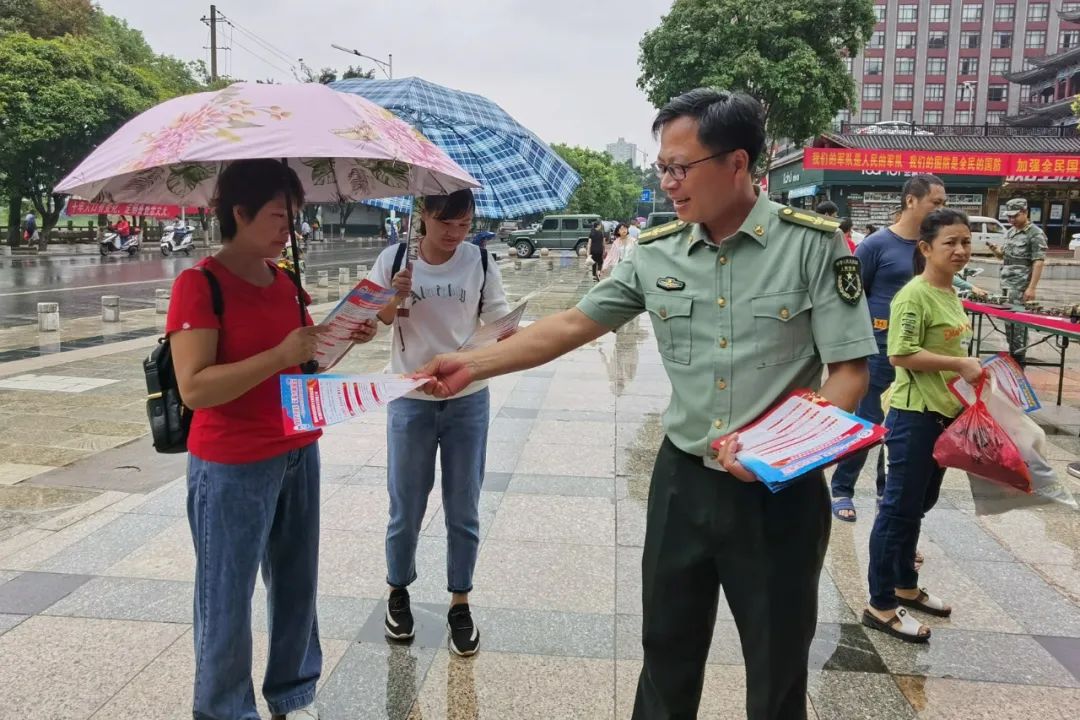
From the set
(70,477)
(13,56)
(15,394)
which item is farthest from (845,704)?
(13,56)

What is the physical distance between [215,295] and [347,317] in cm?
36

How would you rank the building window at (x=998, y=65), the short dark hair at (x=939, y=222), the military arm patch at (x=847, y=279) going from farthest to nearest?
1. the building window at (x=998, y=65)
2. the short dark hair at (x=939, y=222)
3. the military arm patch at (x=847, y=279)

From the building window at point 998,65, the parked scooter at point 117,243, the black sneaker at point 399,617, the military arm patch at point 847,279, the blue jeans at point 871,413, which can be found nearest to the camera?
the military arm patch at point 847,279

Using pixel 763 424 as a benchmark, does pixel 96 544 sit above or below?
below

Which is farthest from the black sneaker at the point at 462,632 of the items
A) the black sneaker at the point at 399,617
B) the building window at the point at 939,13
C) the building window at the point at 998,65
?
the building window at the point at 998,65

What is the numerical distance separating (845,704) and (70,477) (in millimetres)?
4328

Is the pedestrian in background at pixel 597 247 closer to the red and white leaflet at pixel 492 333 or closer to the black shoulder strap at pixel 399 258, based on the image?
the black shoulder strap at pixel 399 258

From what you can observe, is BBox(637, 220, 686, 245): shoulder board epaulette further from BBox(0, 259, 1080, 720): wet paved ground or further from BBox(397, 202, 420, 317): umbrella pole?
BBox(0, 259, 1080, 720): wet paved ground

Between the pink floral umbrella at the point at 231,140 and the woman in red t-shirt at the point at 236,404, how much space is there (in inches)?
5.8

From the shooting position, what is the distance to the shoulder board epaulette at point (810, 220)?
171 centimetres

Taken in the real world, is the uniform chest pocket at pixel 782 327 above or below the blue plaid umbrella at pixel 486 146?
below

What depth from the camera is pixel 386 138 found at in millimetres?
1998

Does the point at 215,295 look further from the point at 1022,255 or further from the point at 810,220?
the point at 1022,255

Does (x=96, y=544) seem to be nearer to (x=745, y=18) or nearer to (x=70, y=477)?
(x=70, y=477)
